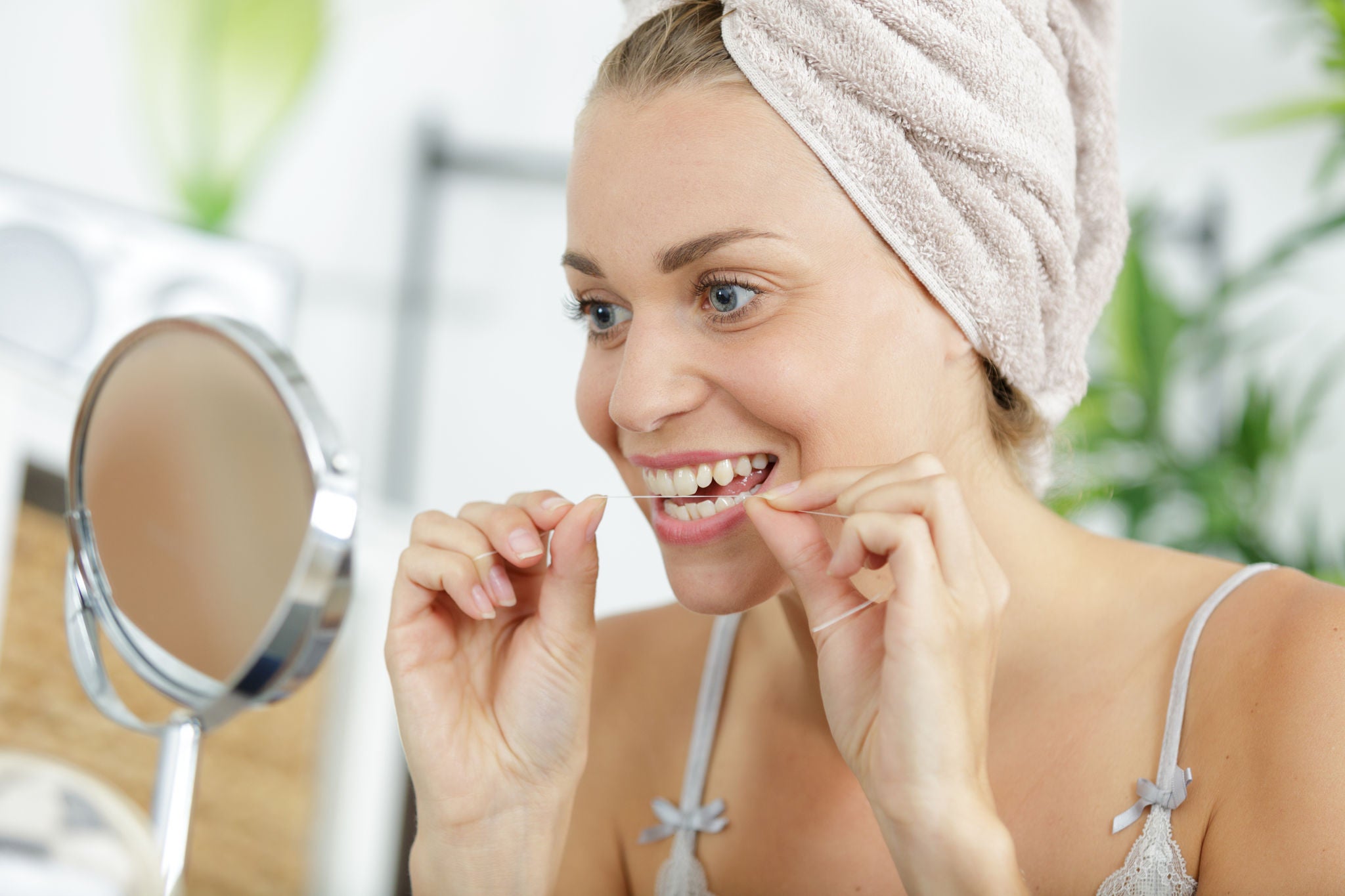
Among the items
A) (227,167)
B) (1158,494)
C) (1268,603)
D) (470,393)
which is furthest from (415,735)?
(470,393)

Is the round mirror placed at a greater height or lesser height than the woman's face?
lesser

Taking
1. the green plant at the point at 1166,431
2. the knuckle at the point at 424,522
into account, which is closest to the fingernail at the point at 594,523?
the knuckle at the point at 424,522

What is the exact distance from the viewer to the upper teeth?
0.91 m

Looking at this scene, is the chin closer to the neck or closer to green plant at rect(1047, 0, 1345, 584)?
the neck

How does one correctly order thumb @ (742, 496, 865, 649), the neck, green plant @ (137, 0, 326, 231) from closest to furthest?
thumb @ (742, 496, 865, 649), the neck, green plant @ (137, 0, 326, 231)

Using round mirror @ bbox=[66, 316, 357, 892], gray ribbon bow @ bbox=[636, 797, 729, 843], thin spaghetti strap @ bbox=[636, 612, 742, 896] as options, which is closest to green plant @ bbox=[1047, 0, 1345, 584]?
thin spaghetti strap @ bbox=[636, 612, 742, 896]

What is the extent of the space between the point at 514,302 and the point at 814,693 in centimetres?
206

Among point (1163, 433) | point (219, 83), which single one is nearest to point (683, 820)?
point (1163, 433)

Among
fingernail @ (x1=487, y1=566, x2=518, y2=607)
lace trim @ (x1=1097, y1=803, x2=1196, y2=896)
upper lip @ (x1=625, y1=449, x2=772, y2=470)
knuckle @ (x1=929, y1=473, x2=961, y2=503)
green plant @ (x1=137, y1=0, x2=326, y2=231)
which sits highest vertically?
green plant @ (x1=137, y1=0, x2=326, y2=231)

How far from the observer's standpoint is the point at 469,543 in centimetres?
92

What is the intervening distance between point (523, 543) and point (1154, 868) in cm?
55

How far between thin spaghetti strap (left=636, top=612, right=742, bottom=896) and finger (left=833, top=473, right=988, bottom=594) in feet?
1.14

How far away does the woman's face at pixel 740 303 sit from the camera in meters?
0.85

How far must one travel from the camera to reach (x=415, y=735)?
3.07 ft
